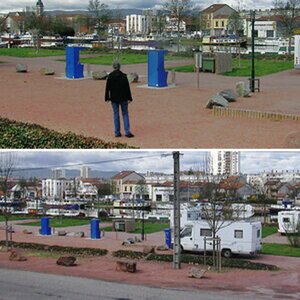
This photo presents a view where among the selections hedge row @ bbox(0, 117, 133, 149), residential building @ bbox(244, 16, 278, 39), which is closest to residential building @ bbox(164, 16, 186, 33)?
residential building @ bbox(244, 16, 278, 39)

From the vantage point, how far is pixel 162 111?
41.8 ft

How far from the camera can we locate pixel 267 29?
54.3 meters

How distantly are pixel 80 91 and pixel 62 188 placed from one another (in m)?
25.4

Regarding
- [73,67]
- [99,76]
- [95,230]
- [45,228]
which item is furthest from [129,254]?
[45,228]

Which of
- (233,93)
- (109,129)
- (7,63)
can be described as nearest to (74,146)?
(109,129)

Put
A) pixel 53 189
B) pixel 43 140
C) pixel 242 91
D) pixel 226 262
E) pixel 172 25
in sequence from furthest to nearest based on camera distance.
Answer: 1. pixel 172 25
2. pixel 53 189
3. pixel 242 91
4. pixel 226 262
5. pixel 43 140

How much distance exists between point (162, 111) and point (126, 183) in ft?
83.0

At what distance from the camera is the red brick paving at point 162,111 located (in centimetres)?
1013

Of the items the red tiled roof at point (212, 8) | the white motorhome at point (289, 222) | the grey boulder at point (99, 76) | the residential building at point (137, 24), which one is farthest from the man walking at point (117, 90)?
the residential building at point (137, 24)

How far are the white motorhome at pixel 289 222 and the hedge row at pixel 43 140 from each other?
432 inches

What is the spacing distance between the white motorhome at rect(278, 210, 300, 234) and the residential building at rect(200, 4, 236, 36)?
86.4 ft

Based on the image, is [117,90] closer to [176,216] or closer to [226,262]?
[176,216]

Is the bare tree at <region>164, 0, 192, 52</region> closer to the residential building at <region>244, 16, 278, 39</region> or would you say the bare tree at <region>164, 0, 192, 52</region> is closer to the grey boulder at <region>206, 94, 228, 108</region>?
the residential building at <region>244, 16, 278, 39</region>

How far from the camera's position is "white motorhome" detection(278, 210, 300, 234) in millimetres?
20075
